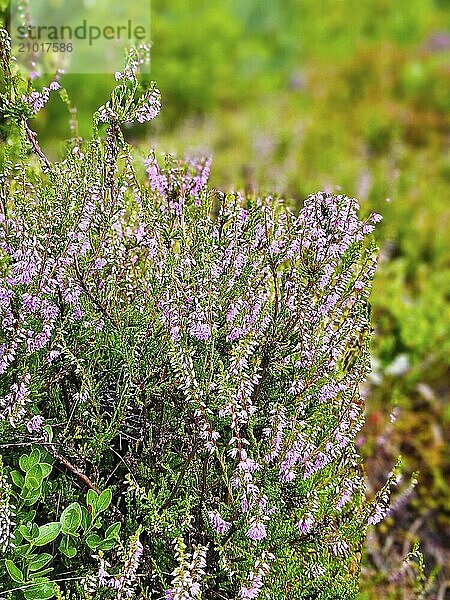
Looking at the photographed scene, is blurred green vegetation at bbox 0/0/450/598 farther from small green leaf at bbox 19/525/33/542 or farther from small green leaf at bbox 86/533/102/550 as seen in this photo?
small green leaf at bbox 19/525/33/542

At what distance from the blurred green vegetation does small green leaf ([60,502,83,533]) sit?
95 centimetres

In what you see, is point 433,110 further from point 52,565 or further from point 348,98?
point 52,565

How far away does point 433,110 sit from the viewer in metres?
7.75

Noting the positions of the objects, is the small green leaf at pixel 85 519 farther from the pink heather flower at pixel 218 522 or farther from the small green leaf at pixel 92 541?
the pink heather flower at pixel 218 522

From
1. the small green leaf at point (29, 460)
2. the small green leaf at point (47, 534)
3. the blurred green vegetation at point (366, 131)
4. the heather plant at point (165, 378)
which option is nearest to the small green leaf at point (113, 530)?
the heather plant at point (165, 378)

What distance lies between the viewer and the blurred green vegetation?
12.1 feet

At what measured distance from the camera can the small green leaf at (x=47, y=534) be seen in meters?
1.66

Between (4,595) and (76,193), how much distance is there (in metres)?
0.86

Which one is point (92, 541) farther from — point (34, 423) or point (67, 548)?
point (34, 423)

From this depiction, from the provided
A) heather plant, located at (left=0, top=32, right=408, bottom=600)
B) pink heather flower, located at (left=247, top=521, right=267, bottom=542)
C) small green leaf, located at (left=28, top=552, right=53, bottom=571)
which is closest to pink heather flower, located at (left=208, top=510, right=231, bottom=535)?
heather plant, located at (left=0, top=32, right=408, bottom=600)

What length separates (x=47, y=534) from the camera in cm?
167

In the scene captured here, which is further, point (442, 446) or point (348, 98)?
point (348, 98)

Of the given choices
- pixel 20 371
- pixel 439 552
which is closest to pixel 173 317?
pixel 20 371

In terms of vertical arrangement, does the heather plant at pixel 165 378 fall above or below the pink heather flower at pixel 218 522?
above
